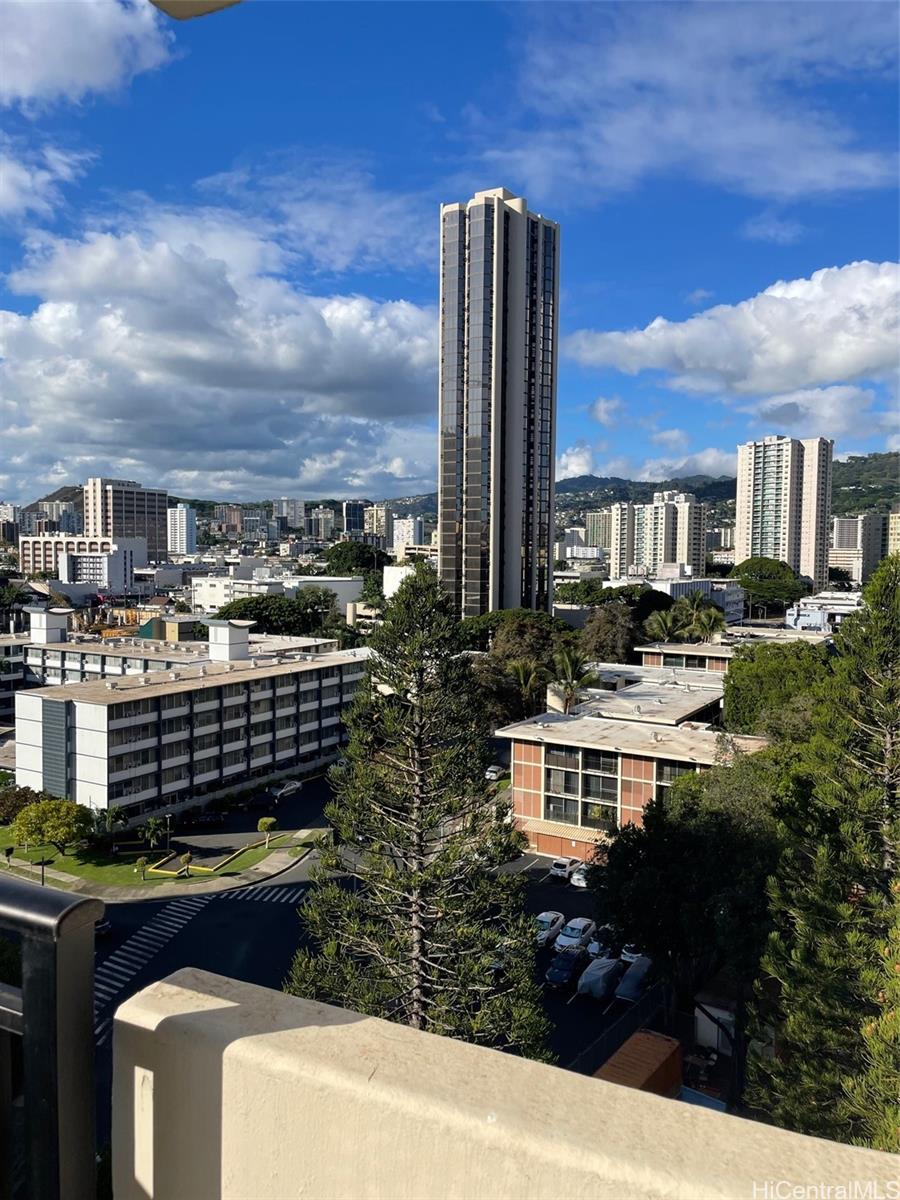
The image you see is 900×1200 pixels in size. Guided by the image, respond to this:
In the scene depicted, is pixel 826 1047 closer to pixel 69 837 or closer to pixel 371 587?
pixel 69 837

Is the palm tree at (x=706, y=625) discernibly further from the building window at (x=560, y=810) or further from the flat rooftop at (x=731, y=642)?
the building window at (x=560, y=810)

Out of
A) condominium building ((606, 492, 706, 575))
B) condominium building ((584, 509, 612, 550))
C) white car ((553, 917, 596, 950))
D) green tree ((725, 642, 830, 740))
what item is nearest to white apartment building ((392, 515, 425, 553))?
condominium building ((584, 509, 612, 550))

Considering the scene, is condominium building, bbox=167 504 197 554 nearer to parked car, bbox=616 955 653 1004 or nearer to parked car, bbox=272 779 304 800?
parked car, bbox=272 779 304 800

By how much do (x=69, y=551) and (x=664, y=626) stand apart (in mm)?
98041

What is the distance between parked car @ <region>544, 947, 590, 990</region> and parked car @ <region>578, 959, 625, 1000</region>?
1.05 feet

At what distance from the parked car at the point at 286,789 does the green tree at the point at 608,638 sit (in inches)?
810

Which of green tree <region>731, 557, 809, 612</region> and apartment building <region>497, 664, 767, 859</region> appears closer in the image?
apartment building <region>497, 664, 767, 859</region>

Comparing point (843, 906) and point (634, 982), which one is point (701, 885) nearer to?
point (634, 982)

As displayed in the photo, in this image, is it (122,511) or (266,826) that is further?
(122,511)

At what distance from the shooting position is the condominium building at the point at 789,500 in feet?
370

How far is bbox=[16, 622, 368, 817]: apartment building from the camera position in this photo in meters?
28.9

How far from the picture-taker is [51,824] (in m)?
25.9

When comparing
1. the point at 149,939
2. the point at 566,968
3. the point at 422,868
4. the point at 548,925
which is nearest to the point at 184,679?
the point at 149,939

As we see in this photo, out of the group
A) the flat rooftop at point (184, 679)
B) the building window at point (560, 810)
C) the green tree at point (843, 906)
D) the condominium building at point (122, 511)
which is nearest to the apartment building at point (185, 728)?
the flat rooftop at point (184, 679)
